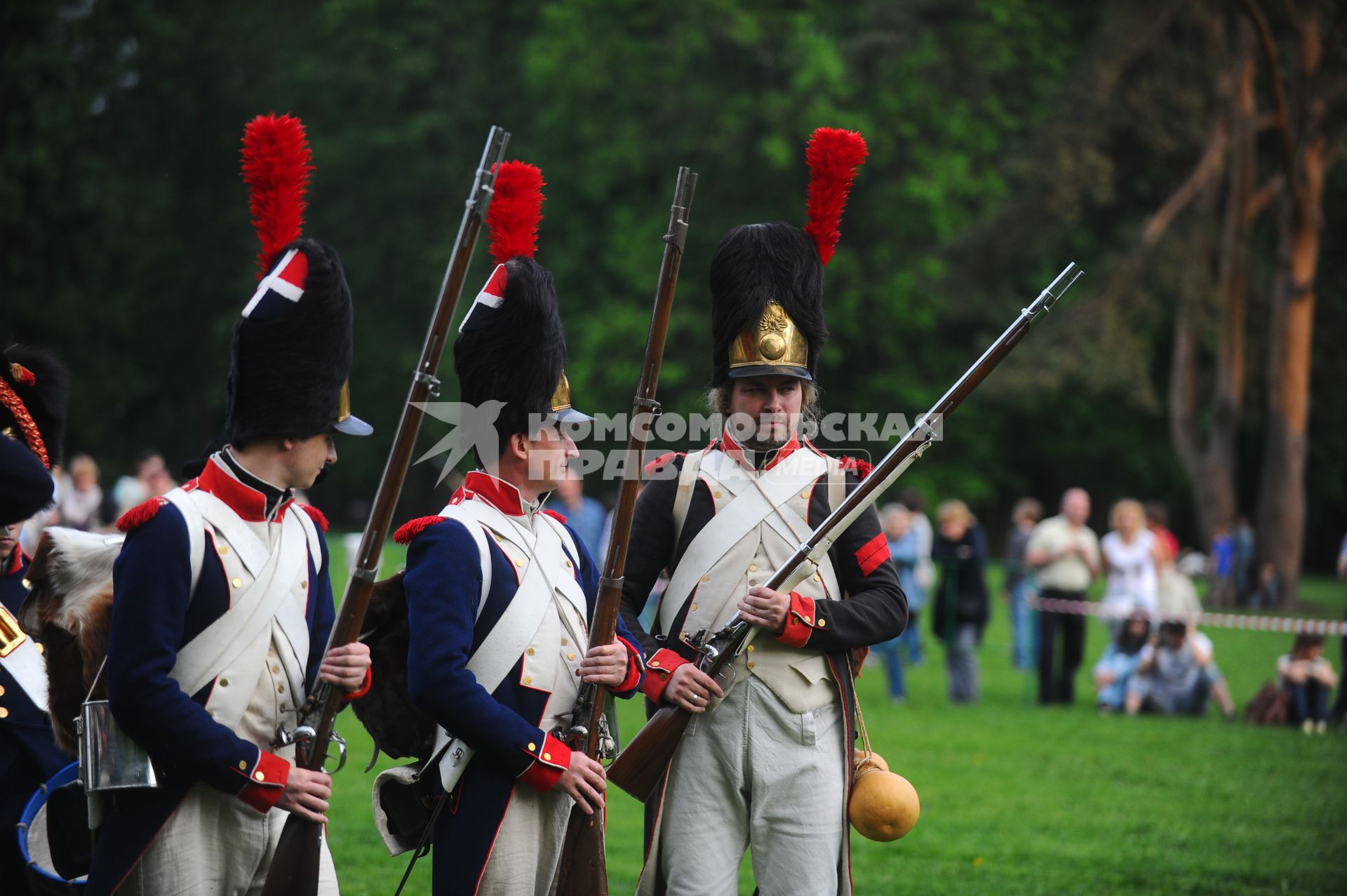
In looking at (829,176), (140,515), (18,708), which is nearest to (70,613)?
(140,515)

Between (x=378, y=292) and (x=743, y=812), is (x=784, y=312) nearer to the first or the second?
(x=743, y=812)

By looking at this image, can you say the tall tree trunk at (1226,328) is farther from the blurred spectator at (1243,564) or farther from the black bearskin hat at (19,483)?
the black bearskin hat at (19,483)

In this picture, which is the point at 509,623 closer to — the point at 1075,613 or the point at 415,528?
the point at 415,528

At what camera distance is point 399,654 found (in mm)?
4121

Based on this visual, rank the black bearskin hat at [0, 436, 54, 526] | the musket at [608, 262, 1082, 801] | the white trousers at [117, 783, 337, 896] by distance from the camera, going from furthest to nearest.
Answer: the musket at [608, 262, 1082, 801] < the white trousers at [117, 783, 337, 896] < the black bearskin hat at [0, 436, 54, 526]

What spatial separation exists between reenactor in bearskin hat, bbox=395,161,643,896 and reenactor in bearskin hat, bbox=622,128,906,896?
36 centimetres

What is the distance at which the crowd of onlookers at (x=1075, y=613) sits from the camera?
525 inches

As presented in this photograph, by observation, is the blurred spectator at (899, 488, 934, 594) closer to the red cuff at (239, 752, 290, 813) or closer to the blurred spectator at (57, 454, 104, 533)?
the blurred spectator at (57, 454, 104, 533)

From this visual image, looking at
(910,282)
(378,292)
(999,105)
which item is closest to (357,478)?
(378,292)

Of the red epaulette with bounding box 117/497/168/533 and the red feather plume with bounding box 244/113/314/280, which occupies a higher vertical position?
the red feather plume with bounding box 244/113/314/280

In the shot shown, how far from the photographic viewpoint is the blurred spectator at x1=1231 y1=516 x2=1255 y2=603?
1080 inches

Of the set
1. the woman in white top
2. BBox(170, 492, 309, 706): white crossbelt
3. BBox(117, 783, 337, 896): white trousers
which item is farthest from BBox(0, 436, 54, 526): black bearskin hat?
the woman in white top

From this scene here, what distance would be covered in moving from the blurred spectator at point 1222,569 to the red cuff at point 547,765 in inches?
988

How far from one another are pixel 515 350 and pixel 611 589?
0.72 meters
